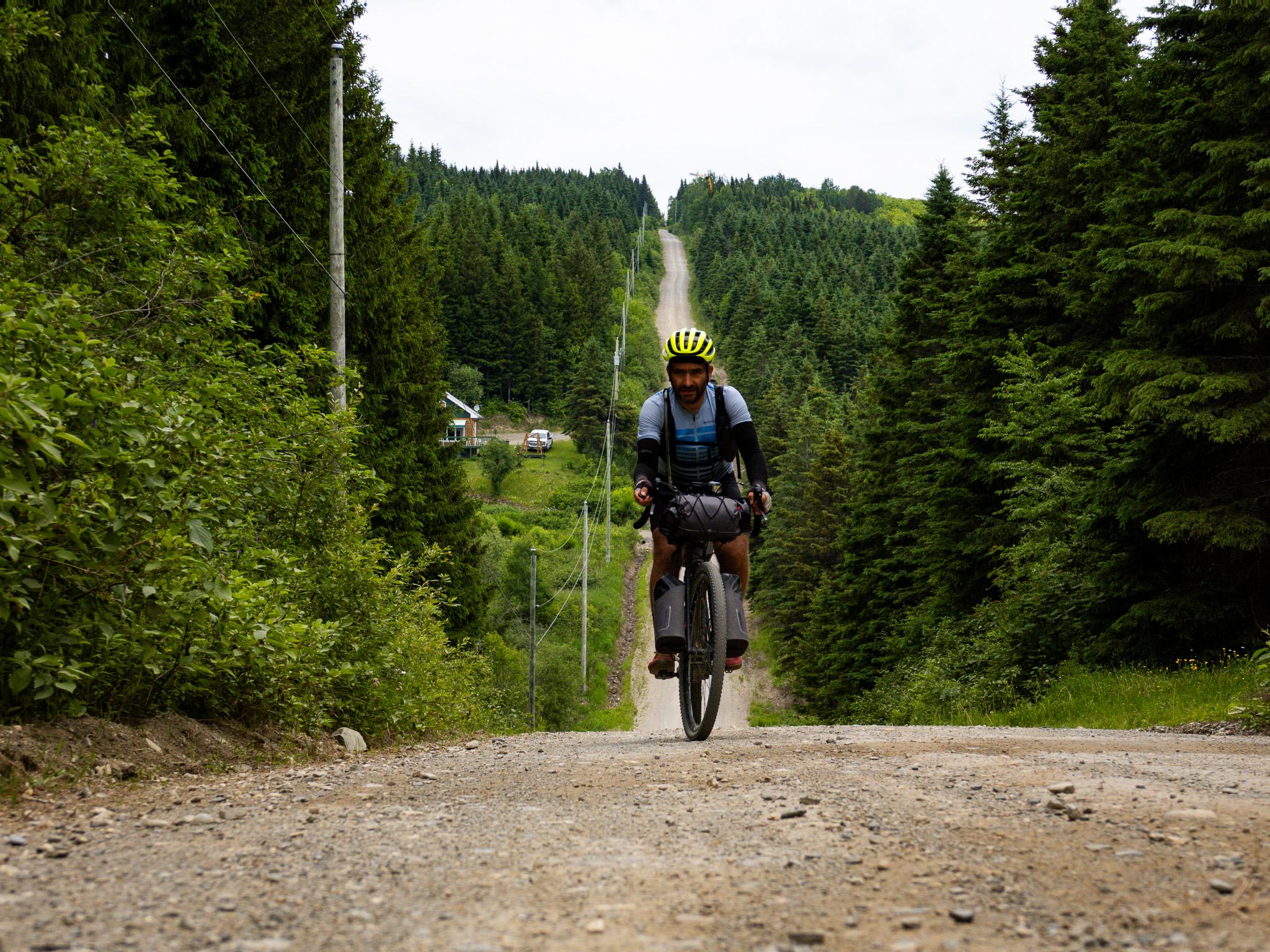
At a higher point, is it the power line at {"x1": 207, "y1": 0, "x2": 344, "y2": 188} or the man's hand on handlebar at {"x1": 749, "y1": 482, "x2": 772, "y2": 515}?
the power line at {"x1": 207, "y1": 0, "x2": 344, "y2": 188}

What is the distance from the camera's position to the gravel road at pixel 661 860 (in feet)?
9.23

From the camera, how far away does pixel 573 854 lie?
12.3 feet

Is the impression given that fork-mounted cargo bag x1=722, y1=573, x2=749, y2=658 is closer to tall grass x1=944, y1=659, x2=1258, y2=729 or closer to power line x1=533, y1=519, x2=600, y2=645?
tall grass x1=944, y1=659, x2=1258, y2=729

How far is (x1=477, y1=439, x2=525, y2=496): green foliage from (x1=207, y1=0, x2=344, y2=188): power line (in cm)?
6611

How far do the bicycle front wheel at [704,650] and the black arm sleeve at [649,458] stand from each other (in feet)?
2.64

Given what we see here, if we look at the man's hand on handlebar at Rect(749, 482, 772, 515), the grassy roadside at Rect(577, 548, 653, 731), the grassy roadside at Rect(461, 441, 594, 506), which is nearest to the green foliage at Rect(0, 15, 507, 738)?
the man's hand on handlebar at Rect(749, 482, 772, 515)

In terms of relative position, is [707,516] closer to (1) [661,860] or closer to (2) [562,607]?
(1) [661,860]

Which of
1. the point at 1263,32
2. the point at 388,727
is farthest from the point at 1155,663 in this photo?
the point at 388,727

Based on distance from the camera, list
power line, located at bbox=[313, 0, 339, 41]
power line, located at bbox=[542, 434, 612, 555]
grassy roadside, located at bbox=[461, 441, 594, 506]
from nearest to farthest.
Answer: power line, located at bbox=[313, 0, 339, 41] < power line, located at bbox=[542, 434, 612, 555] < grassy roadside, located at bbox=[461, 441, 594, 506]

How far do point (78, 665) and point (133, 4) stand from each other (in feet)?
48.3

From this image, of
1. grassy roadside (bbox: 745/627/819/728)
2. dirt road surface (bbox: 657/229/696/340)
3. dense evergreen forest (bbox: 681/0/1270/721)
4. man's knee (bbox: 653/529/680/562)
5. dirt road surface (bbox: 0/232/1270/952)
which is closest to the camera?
dirt road surface (bbox: 0/232/1270/952)

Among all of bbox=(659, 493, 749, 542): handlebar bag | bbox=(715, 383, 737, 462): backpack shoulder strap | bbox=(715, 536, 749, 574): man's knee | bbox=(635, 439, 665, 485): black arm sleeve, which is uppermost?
bbox=(715, 383, 737, 462): backpack shoulder strap

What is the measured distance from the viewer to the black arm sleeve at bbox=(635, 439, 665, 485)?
7.78 metres

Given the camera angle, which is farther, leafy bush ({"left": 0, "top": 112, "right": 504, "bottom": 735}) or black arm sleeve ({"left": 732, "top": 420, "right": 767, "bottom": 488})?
black arm sleeve ({"left": 732, "top": 420, "right": 767, "bottom": 488})
